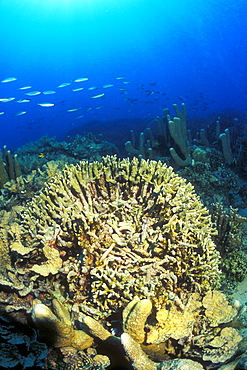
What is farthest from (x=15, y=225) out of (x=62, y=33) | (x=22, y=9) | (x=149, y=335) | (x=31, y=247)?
(x=62, y=33)

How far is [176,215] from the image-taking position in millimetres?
2869

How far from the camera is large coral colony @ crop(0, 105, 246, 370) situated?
196 cm

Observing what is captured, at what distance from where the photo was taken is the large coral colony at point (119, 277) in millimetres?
1958

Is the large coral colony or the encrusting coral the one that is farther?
the encrusting coral

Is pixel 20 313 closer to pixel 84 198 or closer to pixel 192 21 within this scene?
pixel 84 198

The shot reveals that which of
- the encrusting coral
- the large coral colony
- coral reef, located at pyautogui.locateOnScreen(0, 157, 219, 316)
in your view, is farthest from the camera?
coral reef, located at pyautogui.locateOnScreen(0, 157, 219, 316)

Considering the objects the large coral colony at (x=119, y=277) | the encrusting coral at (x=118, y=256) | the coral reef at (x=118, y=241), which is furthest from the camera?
the coral reef at (x=118, y=241)

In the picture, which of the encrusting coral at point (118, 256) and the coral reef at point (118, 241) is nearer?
the encrusting coral at point (118, 256)

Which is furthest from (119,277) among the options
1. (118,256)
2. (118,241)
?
(118,241)

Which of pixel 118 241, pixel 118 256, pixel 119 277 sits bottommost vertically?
pixel 119 277

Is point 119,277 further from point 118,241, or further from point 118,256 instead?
point 118,241

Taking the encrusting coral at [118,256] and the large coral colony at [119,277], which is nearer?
the large coral colony at [119,277]

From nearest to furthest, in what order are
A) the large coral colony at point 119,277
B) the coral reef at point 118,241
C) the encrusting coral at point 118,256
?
1. the large coral colony at point 119,277
2. the encrusting coral at point 118,256
3. the coral reef at point 118,241

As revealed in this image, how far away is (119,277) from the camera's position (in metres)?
2.44
